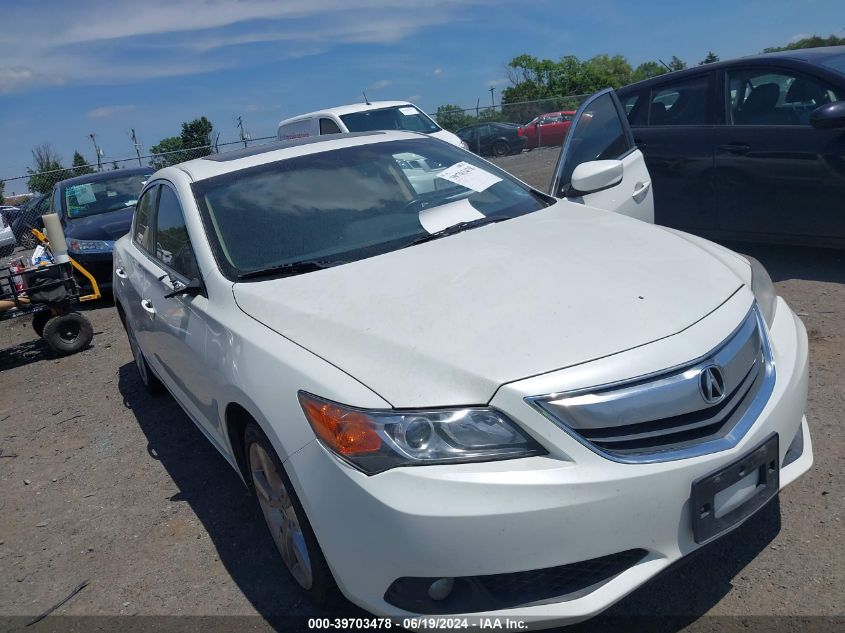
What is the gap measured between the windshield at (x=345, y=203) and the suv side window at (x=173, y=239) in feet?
0.55

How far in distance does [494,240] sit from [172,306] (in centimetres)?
161

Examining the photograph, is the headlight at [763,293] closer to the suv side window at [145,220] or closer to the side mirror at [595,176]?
the side mirror at [595,176]

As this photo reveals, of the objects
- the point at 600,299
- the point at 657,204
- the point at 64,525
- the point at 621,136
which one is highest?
the point at 621,136

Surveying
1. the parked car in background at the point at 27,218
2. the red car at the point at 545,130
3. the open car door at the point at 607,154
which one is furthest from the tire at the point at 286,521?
the red car at the point at 545,130

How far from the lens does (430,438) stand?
7.08 feet

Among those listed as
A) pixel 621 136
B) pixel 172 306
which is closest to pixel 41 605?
pixel 172 306

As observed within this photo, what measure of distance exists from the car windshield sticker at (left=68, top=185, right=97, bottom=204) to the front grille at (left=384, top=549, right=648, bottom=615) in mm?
10033

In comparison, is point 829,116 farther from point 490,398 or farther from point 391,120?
point 391,120

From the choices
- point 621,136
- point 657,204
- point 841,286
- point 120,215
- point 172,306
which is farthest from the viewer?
point 120,215

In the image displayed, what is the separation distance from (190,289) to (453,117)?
2632cm

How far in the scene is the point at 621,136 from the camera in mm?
4891

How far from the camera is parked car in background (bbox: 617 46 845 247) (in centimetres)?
541

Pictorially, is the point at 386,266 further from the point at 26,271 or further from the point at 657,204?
the point at 26,271

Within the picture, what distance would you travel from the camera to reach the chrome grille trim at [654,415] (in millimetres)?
2121
